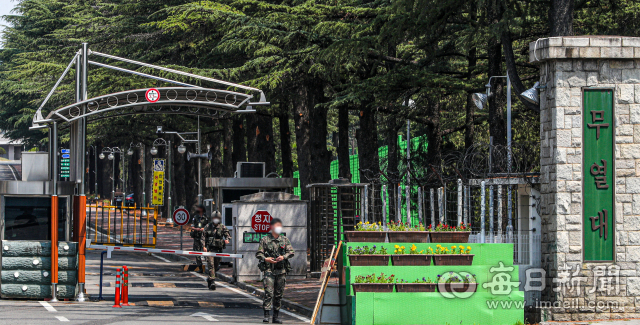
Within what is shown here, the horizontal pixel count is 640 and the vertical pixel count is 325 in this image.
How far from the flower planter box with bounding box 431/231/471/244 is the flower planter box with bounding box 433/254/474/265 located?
453 mm

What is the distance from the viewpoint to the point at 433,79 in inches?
828

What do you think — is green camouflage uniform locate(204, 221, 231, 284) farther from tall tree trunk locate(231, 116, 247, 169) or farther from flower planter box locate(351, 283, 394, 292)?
tall tree trunk locate(231, 116, 247, 169)

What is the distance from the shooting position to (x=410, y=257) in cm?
1298

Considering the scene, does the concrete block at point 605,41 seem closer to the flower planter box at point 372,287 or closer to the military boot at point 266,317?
the flower planter box at point 372,287

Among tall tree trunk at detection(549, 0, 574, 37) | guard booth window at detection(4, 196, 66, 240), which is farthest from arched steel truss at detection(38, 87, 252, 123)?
tall tree trunk at detection(549, 0, 574, 37)

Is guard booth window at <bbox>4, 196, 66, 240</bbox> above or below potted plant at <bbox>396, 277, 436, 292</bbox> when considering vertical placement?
above

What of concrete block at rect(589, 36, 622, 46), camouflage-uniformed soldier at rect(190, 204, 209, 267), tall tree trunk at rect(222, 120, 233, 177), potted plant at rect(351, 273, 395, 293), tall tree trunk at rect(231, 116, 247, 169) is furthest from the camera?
tall tree trunk at rect(222, 120, 233, 177)

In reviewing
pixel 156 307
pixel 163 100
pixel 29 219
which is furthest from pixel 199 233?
pixel 156 307

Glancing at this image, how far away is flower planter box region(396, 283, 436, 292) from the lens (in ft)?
41.7

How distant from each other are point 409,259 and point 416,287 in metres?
0.51

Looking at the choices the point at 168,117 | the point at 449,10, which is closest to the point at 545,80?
the point at 449,10

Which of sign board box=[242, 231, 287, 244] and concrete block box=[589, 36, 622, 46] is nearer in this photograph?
concrete block box=[589, 36, 622, 46]

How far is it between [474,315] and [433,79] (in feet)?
→ 31.6

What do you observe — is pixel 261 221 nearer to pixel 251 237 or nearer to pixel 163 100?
pixel 251 237
